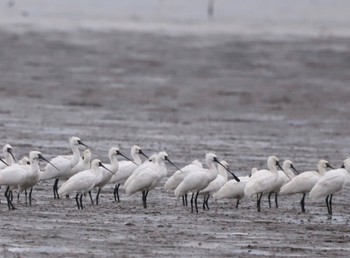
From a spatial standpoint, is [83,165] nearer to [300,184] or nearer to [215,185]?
[215,185]

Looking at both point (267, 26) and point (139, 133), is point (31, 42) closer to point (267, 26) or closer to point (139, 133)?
point (267, 26)

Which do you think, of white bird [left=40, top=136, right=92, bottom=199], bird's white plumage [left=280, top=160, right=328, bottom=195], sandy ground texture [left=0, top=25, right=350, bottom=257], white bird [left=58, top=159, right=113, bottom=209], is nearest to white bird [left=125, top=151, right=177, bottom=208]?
sandy ground texture [left=0, top=25, right=350, bottom=257]

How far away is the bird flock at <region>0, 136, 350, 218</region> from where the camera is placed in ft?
63.7

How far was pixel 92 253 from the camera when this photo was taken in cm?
1508

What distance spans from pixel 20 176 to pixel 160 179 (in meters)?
2.36

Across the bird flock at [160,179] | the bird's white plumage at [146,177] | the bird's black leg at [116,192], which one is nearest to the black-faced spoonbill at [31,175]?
the bird flock at [160,179]

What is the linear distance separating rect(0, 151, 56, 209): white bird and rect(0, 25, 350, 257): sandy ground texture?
0.31 metres

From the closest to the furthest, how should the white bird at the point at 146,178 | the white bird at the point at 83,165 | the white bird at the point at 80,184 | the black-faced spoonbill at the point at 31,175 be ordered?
the black-faced spoonbill at the point at 31,175
the white bird at the point at 80,184
the white bird at the point at 146,178
the white bird at the point at 83,165

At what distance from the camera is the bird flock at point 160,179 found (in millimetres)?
19422

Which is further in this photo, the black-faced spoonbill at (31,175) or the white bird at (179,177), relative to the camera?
the white bird at (179,177)

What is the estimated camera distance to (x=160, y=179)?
2023 centimetres

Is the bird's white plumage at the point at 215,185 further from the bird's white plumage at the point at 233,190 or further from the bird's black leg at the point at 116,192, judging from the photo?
the bird's black leg at the point at 116,192

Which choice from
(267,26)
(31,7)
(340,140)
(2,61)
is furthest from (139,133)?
(31,7)

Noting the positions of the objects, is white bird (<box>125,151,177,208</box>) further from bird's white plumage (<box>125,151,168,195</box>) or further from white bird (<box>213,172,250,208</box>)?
white bird (<box>213,172,250,208</box>)
